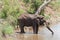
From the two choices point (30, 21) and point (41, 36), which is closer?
point (41, 36)

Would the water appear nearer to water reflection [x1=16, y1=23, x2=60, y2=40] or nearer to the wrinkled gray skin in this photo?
water reflection [x1=16, y1=23, x2=60, y2=40]

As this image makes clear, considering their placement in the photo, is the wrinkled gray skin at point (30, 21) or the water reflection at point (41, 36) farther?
the wrinkled gray skin at point (30, 21)

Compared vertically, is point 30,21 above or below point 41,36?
above

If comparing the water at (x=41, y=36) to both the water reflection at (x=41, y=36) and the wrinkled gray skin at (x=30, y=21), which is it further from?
the wrinkled gray skin at (x=30, y=21)

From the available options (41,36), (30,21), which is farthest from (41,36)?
(30,21)

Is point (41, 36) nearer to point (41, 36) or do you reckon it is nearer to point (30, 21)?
point (41, 36)

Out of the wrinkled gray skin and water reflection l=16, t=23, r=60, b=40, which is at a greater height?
the wrinkled gray skin

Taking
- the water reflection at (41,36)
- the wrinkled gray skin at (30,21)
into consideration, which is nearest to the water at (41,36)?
the water reflection at (41,36)

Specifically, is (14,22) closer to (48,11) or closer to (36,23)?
(36,23)

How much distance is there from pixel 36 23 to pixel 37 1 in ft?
20.8

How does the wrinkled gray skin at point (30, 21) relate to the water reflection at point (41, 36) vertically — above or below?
above

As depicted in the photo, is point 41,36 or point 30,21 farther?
point 30,21

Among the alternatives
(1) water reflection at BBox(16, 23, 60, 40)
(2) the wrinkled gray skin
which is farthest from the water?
(2) the wrinkled gray skin

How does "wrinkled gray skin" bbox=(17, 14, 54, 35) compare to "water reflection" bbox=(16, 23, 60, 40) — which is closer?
"water reflection" bbox=(16, 23, 60, 40)
